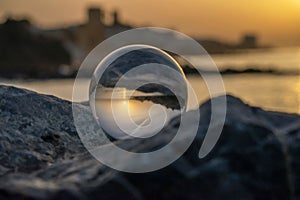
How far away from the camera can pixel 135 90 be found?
13.4ft

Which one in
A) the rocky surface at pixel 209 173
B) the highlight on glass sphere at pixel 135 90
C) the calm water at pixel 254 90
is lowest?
the rocky surface at pixel 209 173

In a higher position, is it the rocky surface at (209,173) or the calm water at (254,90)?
the calm water at (254,90)

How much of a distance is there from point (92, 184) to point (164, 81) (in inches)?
61.0

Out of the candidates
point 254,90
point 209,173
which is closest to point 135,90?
point 209,173

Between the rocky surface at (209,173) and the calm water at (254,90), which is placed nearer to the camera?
the rocky surface at (209,173)

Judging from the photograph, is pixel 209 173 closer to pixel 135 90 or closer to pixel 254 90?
pixel 135 90

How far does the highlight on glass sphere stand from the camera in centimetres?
404

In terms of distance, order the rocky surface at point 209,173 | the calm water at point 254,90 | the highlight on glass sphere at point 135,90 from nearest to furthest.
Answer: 1. the rocky surface at point 209,173
2. the highlight on glass sphere at point 135,90
3. the calm water at point 254,90

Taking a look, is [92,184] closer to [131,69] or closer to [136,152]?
[136,152]

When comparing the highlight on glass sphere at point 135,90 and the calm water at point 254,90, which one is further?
the calm water at point 254,90

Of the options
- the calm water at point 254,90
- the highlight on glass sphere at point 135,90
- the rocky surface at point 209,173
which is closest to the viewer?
the rocky surface at point 209,173

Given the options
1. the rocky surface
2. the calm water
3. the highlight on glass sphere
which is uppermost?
the calm water

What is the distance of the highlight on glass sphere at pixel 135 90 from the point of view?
13.2ft

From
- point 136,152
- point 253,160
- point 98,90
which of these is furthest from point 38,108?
point 253,160
